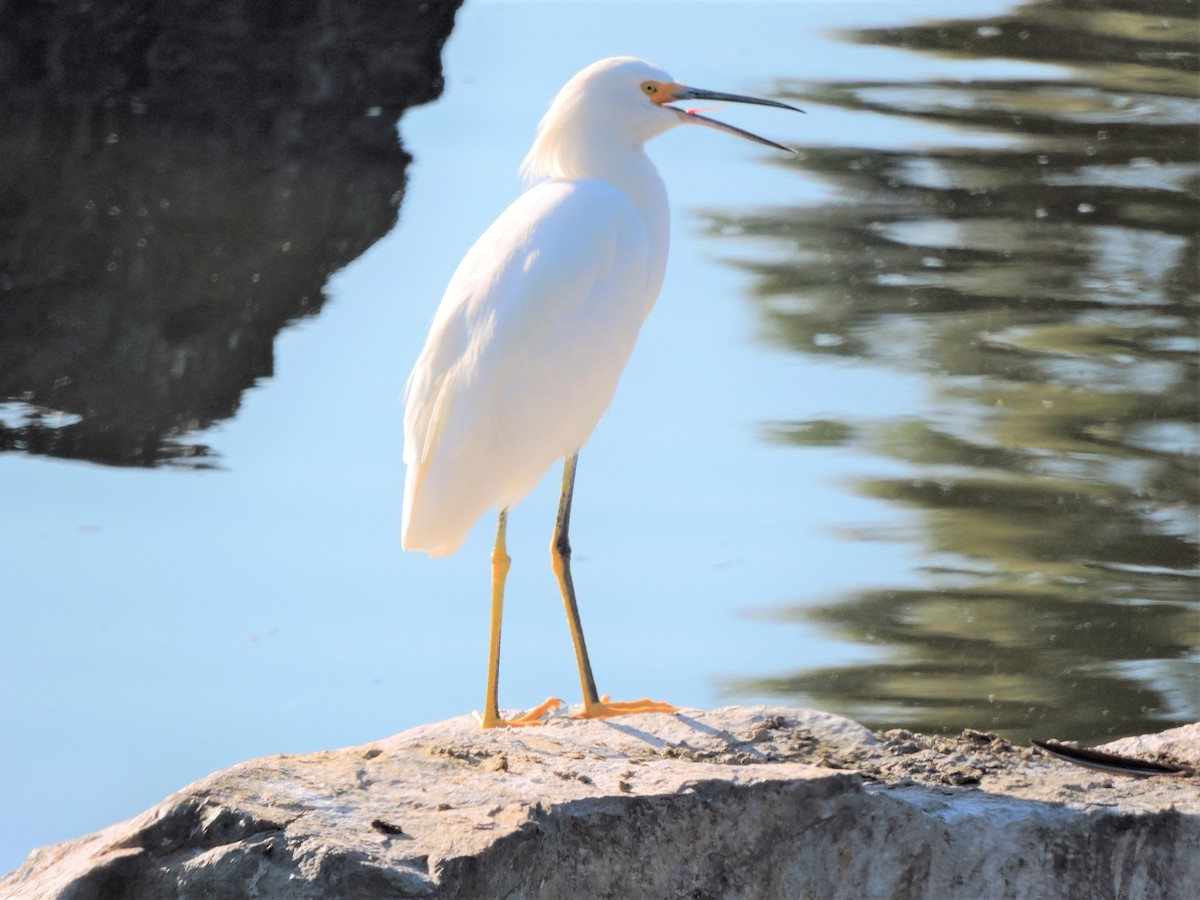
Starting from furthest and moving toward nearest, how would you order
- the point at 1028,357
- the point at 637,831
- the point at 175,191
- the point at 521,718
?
the point at 175,191 < the point at 1028,357 < the point at 521,718 < the point at 637,831

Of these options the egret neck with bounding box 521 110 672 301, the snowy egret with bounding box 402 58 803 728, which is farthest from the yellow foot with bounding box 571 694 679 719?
the egret neck with bounding box 521 110 672 301

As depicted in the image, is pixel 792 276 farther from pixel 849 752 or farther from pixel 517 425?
pixel 849 752

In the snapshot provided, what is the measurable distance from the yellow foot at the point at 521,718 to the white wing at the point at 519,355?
266 mm

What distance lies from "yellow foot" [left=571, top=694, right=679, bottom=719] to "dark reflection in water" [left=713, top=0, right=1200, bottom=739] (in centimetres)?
95

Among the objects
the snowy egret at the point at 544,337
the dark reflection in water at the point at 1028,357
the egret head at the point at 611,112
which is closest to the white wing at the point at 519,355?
the snowy egret at the point at 544,337

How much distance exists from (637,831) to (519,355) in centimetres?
84

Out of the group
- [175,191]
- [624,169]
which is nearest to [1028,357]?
[624,169]

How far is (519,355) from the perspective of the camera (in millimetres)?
2471

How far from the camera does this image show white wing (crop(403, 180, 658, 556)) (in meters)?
2.45

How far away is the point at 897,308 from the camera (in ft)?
16.3

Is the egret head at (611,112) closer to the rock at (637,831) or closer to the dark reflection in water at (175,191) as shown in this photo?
the rock at (637,831)

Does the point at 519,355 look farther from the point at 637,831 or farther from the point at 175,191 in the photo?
the point at 175,191

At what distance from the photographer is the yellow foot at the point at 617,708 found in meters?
2.41

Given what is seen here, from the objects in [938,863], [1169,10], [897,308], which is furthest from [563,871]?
[1169,10]
